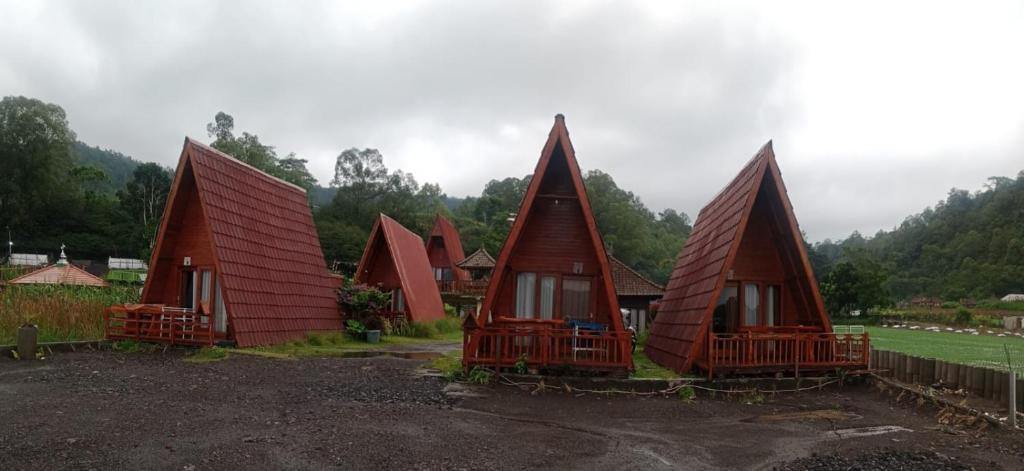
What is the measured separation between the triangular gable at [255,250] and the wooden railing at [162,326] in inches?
30.1

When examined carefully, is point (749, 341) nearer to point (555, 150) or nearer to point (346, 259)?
point (555, 150)

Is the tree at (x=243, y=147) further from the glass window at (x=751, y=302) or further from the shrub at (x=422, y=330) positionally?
the glass window at (x=751, y=302)

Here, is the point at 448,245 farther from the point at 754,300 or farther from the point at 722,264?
the point at 722,264

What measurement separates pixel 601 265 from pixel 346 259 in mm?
51943

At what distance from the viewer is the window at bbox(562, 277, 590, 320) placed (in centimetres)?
1569

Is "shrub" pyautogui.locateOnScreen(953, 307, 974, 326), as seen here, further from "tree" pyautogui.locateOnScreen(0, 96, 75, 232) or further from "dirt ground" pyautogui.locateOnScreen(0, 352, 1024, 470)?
"tree" pyautogui.locateOnScreen(0, 96, 75, 232)

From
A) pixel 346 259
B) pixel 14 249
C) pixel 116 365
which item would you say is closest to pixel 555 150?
pixel 116 365

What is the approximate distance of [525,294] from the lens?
15805mm

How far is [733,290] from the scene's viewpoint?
53.4 feet

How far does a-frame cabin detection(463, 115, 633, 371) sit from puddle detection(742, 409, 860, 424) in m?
Result: 3.16

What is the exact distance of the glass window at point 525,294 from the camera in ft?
51.6

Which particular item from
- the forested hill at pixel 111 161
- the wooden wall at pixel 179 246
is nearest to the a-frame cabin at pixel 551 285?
the wooden wall at pixel 179 246

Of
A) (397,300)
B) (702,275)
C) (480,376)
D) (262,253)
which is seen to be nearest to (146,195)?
(397,300)

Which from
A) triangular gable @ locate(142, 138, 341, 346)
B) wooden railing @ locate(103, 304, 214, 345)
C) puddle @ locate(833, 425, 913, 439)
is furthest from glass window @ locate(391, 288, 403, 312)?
puddle @ locate(833, 425, 913, 439)
